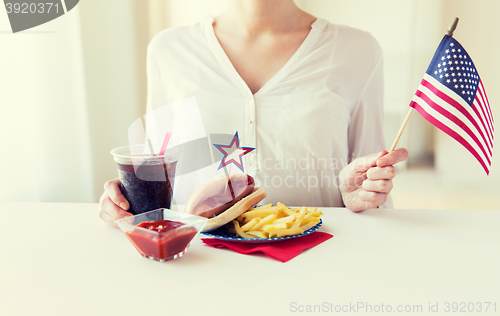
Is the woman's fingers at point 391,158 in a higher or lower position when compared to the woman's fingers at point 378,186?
higher

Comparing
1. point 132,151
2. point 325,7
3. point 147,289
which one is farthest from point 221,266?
point 325,7

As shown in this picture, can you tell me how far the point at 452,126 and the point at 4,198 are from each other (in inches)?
73.5

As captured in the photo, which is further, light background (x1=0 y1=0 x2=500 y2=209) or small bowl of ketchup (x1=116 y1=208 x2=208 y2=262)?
light background (x1=0 y1=0 x2=500 y2=209)

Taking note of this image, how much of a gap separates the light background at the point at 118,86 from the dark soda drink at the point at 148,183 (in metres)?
1.17

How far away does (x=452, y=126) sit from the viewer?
38.8 inches

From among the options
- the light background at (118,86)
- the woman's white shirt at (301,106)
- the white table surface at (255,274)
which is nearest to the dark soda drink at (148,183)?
the white table surface at (255,274)

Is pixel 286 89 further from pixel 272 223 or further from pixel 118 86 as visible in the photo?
pixel 118 86

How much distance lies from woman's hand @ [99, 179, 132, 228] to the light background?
107cm

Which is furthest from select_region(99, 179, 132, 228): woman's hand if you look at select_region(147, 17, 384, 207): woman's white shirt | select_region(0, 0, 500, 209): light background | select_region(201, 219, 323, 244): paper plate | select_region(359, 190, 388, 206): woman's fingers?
select_region(0, 0, 500, 209): light background

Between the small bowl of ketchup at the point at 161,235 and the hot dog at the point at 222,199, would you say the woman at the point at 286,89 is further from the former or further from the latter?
the small bowl of ketchup at the point at 161,235

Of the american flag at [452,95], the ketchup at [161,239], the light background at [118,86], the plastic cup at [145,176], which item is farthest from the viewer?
the light background at [118,86]

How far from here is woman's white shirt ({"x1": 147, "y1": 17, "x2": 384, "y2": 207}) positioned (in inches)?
53.3

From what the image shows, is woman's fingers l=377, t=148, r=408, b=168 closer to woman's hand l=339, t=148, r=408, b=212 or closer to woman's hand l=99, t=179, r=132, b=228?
woman's hand l=339, t=148, r=408, b=212

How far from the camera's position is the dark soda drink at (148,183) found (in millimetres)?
870
